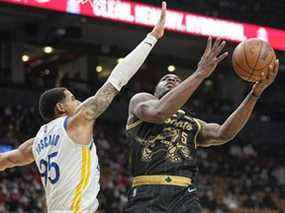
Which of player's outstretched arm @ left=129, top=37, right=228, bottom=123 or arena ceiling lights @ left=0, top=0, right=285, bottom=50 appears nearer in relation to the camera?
player's outstretched arm @ left=129, top=37, right=228, bottom=123

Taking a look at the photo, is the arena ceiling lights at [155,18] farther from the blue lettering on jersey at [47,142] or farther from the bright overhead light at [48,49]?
the blue lettering on jersey at [47,142]

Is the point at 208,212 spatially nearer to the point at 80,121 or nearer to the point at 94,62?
the point at 94,62

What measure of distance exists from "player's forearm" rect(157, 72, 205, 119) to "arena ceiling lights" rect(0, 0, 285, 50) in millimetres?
7633

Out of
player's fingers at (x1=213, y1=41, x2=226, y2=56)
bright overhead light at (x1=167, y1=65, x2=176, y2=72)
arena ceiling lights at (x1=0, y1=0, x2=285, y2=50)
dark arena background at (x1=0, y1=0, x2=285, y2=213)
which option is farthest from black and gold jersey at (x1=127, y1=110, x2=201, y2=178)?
bright overhead light at (x1=167, y1=65, x2=176, y2=72)

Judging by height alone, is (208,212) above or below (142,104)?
below

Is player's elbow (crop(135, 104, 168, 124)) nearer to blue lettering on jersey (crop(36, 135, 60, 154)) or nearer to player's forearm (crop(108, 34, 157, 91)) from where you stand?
A: player's forearm (crop(108, 34, 157, 91))

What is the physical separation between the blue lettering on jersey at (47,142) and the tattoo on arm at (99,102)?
0.27 m

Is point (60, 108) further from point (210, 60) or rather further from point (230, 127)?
point (230, 127)

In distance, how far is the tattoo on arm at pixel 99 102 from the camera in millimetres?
4500

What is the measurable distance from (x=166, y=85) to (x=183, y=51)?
609 inches

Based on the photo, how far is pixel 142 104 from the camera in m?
5.06

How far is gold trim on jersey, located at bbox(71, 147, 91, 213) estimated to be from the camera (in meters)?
4.52

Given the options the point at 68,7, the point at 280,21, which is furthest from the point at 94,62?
the point at 68,7

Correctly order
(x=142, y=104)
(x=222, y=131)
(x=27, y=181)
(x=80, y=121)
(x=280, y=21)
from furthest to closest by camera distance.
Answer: (x=280, y=21)
(x=27, y=181)
(x=222, y=131)
(x=142, y=104)
(x=80, y=121)
